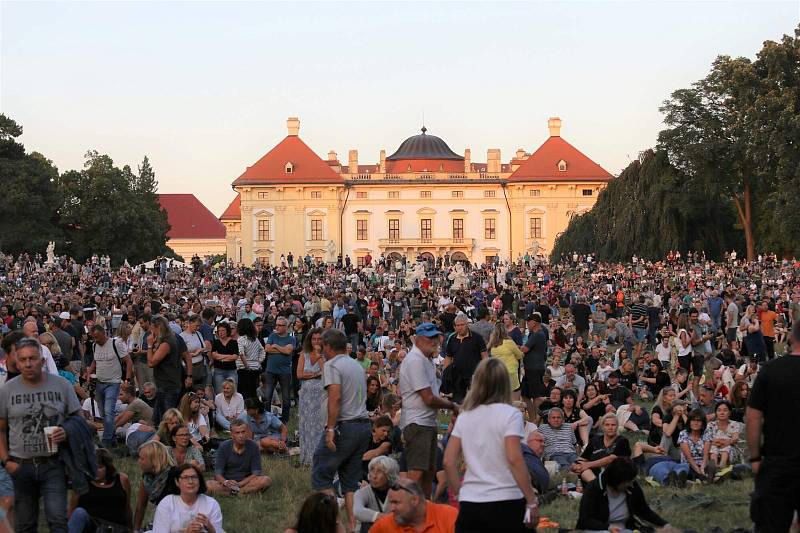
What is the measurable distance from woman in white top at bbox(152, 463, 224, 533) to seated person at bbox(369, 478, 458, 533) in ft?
4.43

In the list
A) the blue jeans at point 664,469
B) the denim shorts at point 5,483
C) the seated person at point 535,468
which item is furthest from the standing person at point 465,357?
the denim shorts at point 5,483

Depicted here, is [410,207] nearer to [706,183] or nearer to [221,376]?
[706,183]

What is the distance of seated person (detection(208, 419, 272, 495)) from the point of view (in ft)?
33.2

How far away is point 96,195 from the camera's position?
218 ft

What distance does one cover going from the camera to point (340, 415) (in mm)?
8320

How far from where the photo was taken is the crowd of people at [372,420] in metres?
6.34

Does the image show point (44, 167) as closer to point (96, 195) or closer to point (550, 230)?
point (96, 195)

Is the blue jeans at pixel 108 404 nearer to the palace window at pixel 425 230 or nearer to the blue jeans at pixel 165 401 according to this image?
the blue jeans at pixel 165 401

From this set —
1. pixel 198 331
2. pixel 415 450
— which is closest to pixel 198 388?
pixel 198 331

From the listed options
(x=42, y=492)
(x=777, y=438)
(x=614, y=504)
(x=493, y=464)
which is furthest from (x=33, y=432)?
(x=777, y=438)

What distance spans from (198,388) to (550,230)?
240 feet

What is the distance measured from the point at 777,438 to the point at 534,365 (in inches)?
294

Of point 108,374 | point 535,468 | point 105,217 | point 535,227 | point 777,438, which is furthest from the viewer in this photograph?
point 535,227

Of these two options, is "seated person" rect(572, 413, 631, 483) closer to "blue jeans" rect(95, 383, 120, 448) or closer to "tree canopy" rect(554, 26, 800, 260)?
"blue jeans" rect(95, 383, 120, 448)
